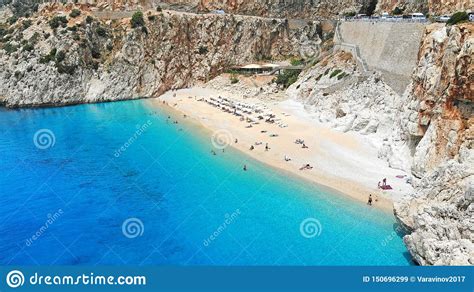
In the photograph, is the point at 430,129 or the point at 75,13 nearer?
the point at 430,129

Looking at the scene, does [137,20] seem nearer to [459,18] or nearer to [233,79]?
[233,79]

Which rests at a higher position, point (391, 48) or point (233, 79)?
point (391, 48)

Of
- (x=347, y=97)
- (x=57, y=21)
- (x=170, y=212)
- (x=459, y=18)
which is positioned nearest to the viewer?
(x=170, y=212)

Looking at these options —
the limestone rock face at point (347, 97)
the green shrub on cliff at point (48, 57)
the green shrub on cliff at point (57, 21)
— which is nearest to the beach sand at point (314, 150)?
the limestone rock face at point (347, 97)

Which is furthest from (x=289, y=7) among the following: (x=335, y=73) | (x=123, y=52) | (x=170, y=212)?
(x=170, y=212)

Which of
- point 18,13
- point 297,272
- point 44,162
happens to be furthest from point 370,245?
point 18,13

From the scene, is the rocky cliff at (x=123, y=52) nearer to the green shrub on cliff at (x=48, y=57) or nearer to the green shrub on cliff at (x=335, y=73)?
the green shrub on cliff at (x=48, y=57)

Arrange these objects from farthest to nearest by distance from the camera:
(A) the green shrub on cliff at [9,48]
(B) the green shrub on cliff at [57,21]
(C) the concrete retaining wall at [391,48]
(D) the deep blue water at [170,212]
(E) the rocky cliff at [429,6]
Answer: (B) the green shrub on cliff at [57,21]
(A) the green shrub on cliff at [9,48]
(E) the rocky cliff at [429,6]
(C) the concrete retaining wall at [391,48]
(D) the deep blue water at [170,212]
